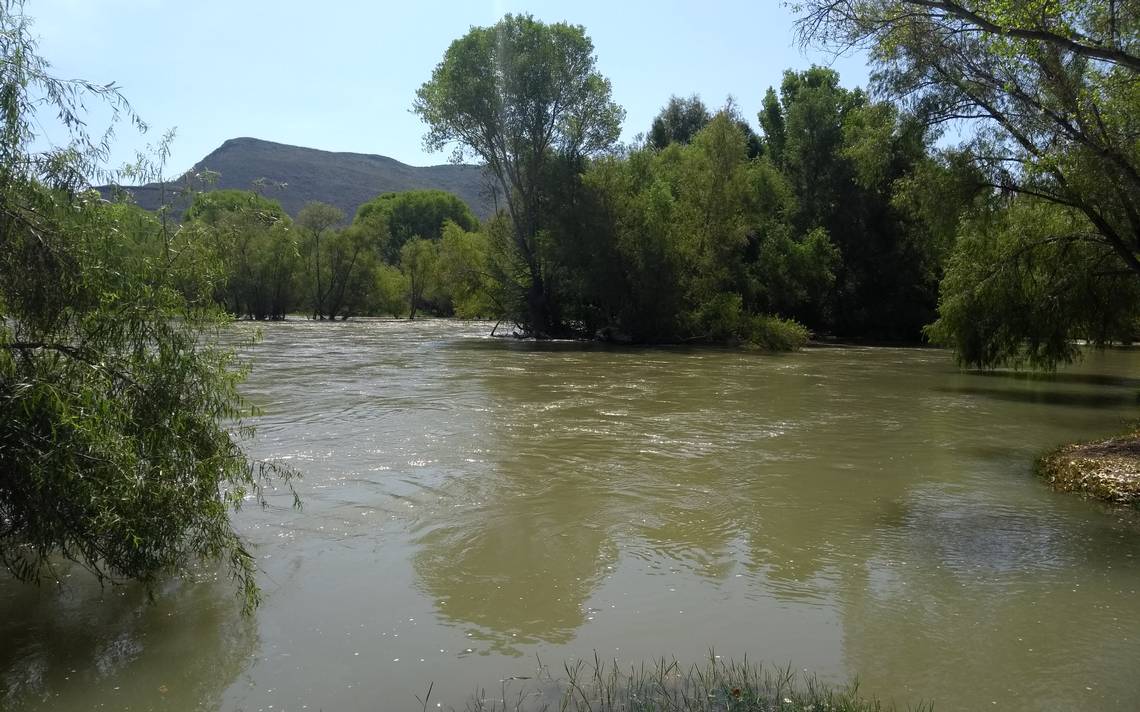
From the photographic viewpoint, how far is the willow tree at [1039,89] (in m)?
9.50

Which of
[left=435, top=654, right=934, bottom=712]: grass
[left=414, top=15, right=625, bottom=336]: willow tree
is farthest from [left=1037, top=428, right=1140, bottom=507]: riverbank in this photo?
[left=414, top=15, right=625, bottom=336]: willow tree

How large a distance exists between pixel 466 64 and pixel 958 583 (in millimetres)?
36888

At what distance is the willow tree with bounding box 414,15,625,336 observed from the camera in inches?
1563

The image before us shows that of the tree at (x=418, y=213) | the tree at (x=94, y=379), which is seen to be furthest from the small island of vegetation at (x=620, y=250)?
the tree at (x=418, y=213)

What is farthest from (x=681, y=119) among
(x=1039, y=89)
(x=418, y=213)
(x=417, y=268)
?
(x=1039, y=89)

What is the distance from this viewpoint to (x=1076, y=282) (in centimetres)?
1691

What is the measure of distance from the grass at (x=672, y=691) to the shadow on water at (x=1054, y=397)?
17.7 m

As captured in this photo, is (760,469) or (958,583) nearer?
(958,583)

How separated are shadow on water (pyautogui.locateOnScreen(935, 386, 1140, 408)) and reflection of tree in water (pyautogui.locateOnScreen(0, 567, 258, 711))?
19.6 metres

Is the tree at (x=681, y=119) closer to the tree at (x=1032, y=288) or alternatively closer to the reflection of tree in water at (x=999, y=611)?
the tree at (x=1032, y=288)

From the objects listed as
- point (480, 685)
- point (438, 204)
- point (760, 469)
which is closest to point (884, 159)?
point (760, 469)

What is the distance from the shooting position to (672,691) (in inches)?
204

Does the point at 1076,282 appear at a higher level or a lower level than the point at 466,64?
lower

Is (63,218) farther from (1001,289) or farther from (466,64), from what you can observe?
(466,64)
